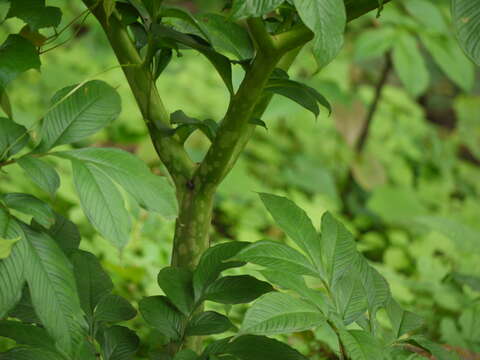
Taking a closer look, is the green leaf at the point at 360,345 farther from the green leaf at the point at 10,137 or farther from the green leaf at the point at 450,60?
the green leaf at the point at 450,60

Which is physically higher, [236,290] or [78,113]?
[78,113]

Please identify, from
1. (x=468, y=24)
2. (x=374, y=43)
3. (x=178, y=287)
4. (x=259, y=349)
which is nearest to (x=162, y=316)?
(x=178, y=287)

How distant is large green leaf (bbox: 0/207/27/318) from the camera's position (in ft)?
2.06

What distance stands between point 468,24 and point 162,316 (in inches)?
19.2

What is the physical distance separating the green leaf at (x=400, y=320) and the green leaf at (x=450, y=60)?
1.30m

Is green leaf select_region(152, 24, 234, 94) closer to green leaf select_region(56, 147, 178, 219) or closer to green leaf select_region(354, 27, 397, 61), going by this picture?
green leaf select_region(56, 147, 178, 219)

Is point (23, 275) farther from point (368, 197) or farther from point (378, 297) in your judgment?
point (368, 197)

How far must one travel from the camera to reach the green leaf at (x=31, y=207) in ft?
2.24

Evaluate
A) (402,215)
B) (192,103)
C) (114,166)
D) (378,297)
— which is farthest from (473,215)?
(114,166)

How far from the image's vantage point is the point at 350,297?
30.3 inches

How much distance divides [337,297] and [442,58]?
1440 mm

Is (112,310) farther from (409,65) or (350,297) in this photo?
(409,65)

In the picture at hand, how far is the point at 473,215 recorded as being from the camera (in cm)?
257

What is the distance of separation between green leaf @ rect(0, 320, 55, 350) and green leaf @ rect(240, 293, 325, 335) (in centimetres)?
27
